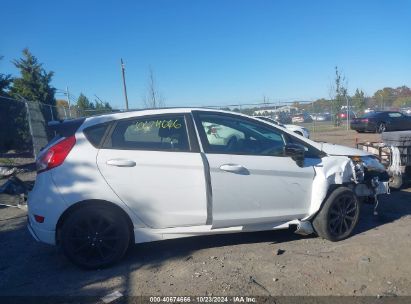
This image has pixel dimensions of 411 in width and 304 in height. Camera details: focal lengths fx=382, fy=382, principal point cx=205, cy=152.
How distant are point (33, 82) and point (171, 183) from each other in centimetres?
2372

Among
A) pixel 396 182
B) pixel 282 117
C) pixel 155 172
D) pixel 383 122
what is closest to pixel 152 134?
pixel 155 172

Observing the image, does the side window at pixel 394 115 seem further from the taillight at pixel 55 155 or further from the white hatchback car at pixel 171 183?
the taillight at pixel 55 155

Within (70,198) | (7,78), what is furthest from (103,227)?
(7,78)

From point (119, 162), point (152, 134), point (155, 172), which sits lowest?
point (155, 172)

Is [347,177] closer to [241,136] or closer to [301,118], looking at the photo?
[241,136]

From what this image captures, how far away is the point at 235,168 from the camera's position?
4289mm

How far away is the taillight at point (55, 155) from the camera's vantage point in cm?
395

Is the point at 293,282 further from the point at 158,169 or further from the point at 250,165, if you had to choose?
the point at 158,169

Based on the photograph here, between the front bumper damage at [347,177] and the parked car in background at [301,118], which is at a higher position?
the front bumper damage at [347,177]

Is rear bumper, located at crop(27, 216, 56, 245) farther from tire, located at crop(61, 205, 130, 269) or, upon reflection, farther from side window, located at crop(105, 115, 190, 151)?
side window, located at crop(105, 115, 190, 151)

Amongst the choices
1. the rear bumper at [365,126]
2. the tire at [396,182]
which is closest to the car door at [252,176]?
the tire at [396,182]

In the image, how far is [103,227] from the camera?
4.03 meters

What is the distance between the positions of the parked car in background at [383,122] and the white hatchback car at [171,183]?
20483 mm

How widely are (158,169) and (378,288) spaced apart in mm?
2446
